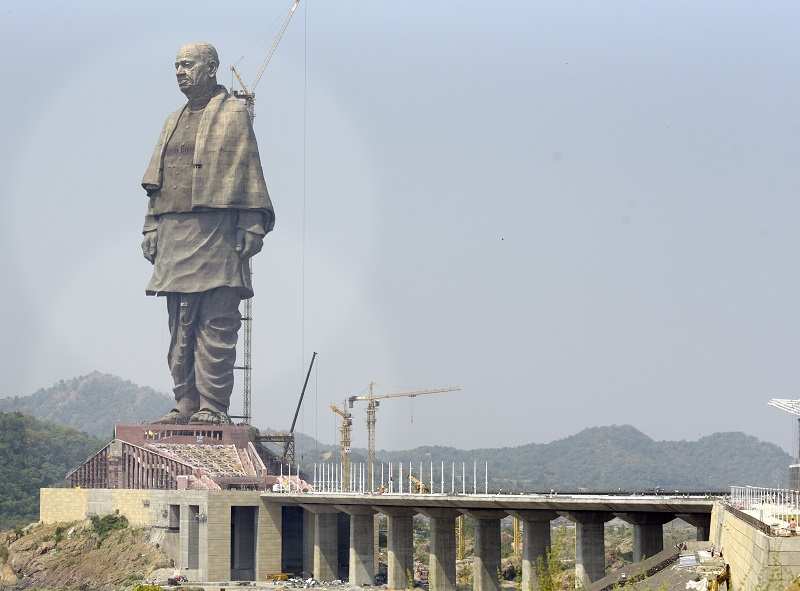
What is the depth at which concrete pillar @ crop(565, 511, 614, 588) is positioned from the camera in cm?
10631

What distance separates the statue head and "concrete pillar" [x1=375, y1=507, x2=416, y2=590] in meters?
67.1

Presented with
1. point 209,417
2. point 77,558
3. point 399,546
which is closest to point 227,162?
point 209,417

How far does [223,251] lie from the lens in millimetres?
178625

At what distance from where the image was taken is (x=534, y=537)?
366ft

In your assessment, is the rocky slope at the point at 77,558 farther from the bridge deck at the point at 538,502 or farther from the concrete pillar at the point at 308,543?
the bridge deck at the point at 538,502

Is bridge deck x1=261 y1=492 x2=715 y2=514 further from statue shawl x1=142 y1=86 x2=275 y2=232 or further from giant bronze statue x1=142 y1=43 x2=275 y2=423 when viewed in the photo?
statue shawl x1=142 y1=86 x2=275 y2=232

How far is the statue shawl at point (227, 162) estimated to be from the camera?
177 meters

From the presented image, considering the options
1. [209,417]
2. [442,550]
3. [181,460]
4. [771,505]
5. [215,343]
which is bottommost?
[442,550]

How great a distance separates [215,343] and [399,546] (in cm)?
5548

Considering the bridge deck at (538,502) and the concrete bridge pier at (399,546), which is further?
the concrete bridge pier at (399,546)

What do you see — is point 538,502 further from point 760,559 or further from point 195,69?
point 195,69

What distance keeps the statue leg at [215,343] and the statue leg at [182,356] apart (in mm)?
974

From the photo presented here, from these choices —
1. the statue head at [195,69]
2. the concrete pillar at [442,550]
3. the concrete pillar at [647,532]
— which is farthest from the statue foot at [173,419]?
the concrete pillar at [647,532]

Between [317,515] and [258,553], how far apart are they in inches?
248
